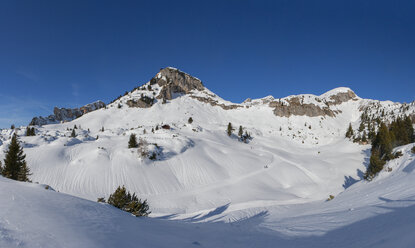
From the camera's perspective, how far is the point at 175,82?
97.4 meters

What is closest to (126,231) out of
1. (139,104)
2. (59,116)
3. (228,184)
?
(228,184)

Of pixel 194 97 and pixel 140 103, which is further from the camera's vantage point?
pixel 194 97

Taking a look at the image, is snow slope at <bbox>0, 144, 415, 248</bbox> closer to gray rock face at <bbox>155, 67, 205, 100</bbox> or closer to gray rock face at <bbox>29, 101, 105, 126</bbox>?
gray rock face at <bbox>155, 67, 205, 100</bbox>

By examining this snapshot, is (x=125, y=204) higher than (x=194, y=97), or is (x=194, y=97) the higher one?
(x=194, y=97)

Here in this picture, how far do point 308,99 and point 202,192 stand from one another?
77.2 meters

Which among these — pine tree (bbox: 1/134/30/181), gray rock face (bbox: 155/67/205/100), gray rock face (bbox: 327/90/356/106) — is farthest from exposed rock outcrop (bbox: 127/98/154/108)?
gray rock face (bbox: 327/90/356/106)

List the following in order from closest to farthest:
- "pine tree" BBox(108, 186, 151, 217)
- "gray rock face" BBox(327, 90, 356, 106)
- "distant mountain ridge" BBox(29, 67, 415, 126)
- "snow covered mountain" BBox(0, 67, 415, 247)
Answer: "snow covered mountain" BBox(0, 67, 415, 247)
"pine tree" BBox(108, 186, 151, 217)
"distant mountain ridge" BBox(29, 67, 415, 126)
"gray rock face" BBox(327, 90, 356, 106)

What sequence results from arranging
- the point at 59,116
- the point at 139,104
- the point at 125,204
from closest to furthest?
the point at 125,204
the point at 139,104
the point at 59,116

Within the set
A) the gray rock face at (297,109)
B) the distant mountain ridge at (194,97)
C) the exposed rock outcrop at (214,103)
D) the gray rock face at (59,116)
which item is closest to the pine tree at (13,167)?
the distant mountain ridge at (194,97)

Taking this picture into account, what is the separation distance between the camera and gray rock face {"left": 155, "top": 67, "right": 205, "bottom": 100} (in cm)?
8950

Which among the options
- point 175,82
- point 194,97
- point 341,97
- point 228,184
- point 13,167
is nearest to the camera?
point 13,167

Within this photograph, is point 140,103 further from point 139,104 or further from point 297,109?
point 297,109

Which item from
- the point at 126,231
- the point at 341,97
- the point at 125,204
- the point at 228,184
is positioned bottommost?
the point at 228,184

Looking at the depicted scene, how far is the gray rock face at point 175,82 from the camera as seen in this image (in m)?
89.5
